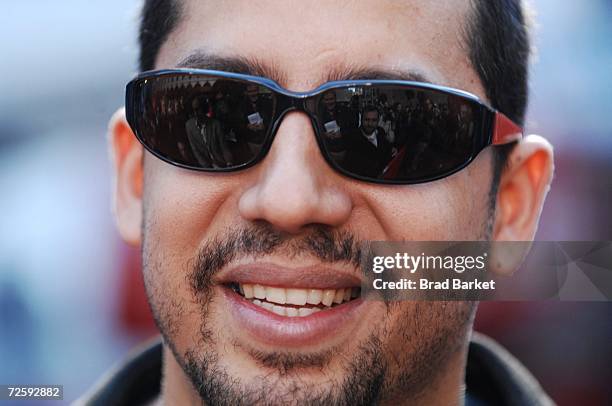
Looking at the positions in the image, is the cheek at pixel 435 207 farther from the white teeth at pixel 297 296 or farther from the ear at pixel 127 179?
the ear at pixel 127 179

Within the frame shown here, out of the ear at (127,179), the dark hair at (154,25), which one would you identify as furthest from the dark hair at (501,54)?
the ear at (127,179)

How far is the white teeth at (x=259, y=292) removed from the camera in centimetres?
138

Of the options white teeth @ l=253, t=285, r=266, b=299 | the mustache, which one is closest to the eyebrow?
the mustache

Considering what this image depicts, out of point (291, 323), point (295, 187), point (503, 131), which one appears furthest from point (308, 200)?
point (503, 131)

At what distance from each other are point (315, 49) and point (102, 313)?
1072mm

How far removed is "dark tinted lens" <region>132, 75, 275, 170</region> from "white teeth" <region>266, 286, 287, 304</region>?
0.84 feet

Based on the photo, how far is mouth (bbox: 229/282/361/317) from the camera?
1371mm

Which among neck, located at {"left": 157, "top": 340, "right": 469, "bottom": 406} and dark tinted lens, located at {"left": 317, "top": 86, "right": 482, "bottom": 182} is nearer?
dark tinted lens, located at {"left": 317, "top": 86, "right": 482, "bottom": 182}

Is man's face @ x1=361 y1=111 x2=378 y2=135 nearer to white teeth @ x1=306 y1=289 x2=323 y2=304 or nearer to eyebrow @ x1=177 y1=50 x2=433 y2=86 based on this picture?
eyebrow @ x1=177 y1=50 x2=433 y2=86

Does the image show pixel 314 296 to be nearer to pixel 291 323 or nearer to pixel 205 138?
pixel 291 323

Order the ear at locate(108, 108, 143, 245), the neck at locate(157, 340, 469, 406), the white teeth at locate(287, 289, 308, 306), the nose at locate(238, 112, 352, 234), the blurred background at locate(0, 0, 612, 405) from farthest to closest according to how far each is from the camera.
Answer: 1. the blurred background at locate(0, 0, 612, 405)
2. the ear at locate(108, 108, 143, 245)
3. the neck at locate(157, 340, 469, 406)
4. the white teeth at locate(287, 289, 308, 306)
5. the nose at locate(238, 112, 352, 234)

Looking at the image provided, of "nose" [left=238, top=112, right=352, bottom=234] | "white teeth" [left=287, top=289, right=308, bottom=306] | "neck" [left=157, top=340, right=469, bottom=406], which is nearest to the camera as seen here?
"nose" [left=238, top=112, right=352, bottom=234]

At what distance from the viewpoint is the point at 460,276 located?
1527 millimetres

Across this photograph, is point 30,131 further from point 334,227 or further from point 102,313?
point 334,227
